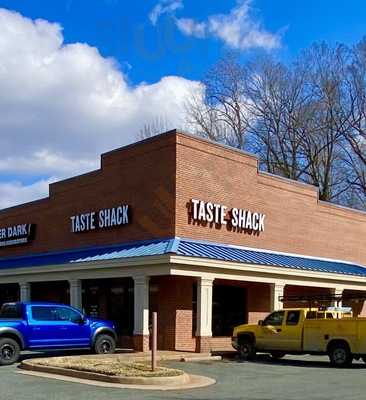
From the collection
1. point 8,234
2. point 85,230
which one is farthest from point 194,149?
point 8,234

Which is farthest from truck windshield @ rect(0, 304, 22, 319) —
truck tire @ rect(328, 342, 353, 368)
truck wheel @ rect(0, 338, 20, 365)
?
truck tire @ rect(328, 342, 353, 368)

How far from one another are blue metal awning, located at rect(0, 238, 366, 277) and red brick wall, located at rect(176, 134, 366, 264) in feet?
1.77

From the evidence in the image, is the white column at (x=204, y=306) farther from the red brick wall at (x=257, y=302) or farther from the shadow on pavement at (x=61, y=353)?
the red brick wall at (x=257, y=302)

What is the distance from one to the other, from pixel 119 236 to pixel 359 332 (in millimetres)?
10436

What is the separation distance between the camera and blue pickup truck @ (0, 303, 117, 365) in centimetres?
1915

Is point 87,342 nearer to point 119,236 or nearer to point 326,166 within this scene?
point 119,236

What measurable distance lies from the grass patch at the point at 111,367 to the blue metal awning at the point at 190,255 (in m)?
4.88

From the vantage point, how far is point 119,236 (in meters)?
26.2

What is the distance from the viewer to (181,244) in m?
23.0

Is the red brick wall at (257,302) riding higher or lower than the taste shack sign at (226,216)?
lower

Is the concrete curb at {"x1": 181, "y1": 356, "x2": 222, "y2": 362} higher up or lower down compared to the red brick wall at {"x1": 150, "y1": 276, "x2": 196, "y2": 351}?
lower down

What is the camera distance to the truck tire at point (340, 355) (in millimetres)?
19906

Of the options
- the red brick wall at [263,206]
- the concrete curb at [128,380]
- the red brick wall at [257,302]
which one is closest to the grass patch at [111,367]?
the concrete curb at [128,380]

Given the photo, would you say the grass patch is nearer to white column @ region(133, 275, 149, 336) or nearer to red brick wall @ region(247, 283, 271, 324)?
white column @ region(133, 275, 149, 336)
